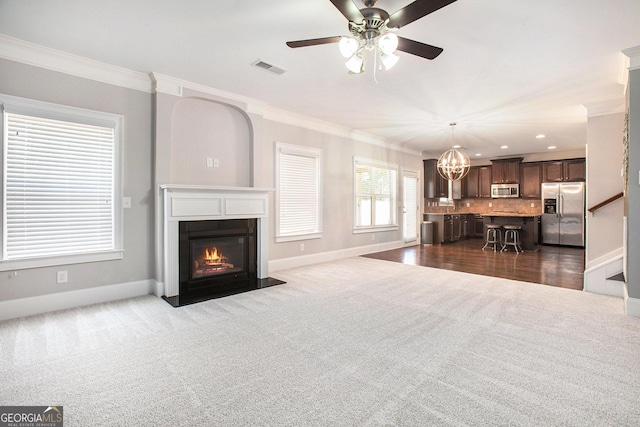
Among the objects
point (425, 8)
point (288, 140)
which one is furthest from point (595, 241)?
point (288, 140)

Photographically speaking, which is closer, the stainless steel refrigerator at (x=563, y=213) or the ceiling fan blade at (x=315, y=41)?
the ceiling fan blade at (x=315, y=41)

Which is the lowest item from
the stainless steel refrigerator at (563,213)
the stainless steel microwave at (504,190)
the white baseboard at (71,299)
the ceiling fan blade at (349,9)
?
the white baseboard at (71,299)

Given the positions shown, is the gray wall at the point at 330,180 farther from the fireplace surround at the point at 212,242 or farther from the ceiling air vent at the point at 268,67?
the ceiling air vent at the point at 268,67

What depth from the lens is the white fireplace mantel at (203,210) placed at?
12.2ft

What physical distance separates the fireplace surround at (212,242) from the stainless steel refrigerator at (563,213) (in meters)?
8.04

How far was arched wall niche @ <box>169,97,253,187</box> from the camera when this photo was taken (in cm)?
409

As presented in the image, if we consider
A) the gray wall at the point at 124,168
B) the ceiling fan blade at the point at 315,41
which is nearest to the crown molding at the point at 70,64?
the gray wall at the point at 124,168

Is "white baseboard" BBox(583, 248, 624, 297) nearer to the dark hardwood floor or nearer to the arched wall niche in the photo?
the dark hardwood floor

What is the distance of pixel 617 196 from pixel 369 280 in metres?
3.61

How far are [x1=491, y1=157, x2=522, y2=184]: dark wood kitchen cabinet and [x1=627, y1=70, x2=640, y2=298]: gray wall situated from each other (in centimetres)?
647

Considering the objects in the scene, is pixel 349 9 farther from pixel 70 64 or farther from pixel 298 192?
pixel 298 192

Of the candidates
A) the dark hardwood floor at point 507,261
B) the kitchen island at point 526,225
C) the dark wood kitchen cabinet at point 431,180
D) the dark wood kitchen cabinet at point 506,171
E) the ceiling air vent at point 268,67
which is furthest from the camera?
Answer: the dark wood kitchen cabinet at point 506,171

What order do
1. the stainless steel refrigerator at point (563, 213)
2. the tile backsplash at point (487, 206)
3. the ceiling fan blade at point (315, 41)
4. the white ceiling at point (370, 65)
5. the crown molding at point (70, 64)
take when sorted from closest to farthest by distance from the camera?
the ceiling fan blade at point (315, 41), the white ceiling at point (370, 65), the crown molding at point (70, 64), the stainless steel refrigerator at point (563, 213), the tile backsplash at point (487, 206)

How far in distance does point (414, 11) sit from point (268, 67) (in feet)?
6.60
